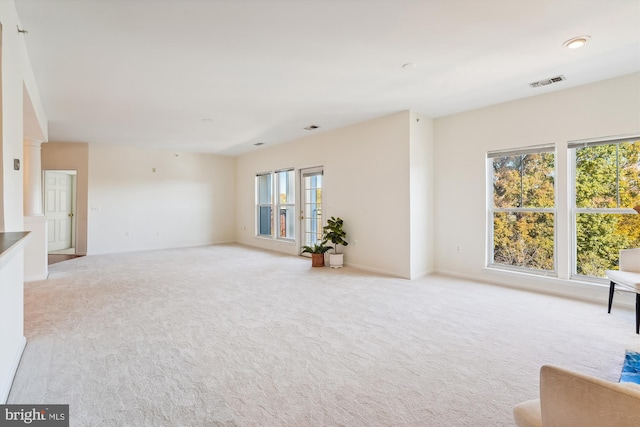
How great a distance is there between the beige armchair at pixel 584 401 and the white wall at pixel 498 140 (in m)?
3.95

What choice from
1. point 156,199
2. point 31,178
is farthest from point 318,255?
point 156,199

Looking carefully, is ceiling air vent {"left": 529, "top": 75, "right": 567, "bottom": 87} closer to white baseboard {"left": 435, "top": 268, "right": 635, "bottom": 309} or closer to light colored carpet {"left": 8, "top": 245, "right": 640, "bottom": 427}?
white baseboard {"left": 435, "top": 268, "right": 635, "bottom": 309}

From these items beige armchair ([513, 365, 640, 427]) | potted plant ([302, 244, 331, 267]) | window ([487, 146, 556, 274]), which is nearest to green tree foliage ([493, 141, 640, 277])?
window ([487, 146, 556, 274])

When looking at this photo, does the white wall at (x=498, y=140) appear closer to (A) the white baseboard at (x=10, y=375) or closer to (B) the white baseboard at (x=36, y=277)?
(A) the white baseboard at (x=10, y=375)

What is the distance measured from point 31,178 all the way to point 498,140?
7.48 metres

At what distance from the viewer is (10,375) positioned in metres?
2.02

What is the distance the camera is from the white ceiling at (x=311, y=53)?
2338 millimetres

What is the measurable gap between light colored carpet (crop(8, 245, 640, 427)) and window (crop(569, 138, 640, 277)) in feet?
2.36

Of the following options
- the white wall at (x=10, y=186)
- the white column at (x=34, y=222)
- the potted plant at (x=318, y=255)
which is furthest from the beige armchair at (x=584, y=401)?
the white column at (x=34, y=222)

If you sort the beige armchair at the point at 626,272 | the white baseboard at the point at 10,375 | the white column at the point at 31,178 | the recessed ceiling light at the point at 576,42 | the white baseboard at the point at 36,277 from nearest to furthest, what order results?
1. the white baseboard at the point at 10,375
2. the recessed ceiling light at the point at 576,42
3. the beige armchair at the point at 626,272
4. the white baseboard at the point at 36,277
5. the white column at the point at 31,178

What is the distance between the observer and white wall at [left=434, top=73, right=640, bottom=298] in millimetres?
3611

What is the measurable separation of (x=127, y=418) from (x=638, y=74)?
565 centimetres

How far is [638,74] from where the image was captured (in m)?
3.42

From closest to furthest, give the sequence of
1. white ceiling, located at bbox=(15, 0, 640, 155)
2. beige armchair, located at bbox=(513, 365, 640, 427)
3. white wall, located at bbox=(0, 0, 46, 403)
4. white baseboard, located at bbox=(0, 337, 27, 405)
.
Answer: beige armchair, located at bbox=(513, 365, 640, 427) < white baseboard, located at bbox=(0, 337, 27, 405) < white wall, located at bbox=(0, 0, 46, 403) < white ceiling, located at bbox=(15, 0, 640, 155)
